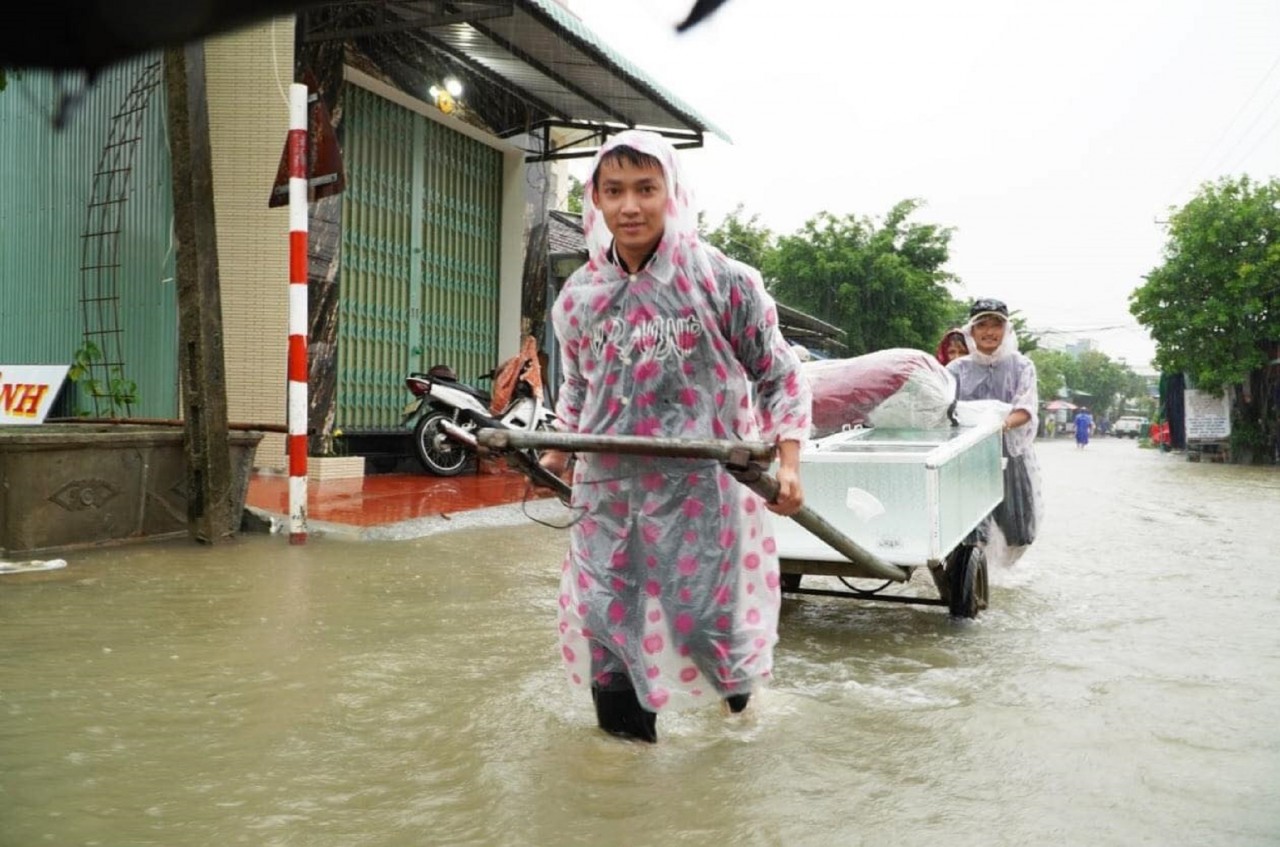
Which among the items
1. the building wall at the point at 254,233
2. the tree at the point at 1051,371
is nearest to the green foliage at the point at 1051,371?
the tree at the point at 1051,371

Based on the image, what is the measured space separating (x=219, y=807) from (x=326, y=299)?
277 inches

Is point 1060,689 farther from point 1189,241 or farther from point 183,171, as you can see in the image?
point 1189,241

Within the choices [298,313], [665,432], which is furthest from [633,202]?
[298,313]

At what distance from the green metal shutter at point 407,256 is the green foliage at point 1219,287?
56.6 feet

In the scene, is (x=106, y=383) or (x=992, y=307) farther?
(x=106, y=383)

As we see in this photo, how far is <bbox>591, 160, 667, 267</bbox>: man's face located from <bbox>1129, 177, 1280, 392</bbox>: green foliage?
875 inches

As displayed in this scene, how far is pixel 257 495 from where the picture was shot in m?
7.17

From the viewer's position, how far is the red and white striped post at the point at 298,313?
5730mm

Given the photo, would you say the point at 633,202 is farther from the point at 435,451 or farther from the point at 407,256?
the point at 407,256

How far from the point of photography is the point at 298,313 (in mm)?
5840

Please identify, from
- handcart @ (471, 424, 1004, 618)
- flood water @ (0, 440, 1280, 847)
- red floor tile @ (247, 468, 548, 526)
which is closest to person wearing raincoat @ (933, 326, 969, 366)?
flood water @ (0, 440, 1280, 847)

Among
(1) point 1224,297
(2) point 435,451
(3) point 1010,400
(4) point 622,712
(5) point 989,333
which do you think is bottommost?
(4) point 622,712

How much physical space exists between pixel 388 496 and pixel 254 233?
8.40ft

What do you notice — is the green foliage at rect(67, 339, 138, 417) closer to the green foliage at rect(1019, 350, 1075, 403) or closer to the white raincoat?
the white raincoat
